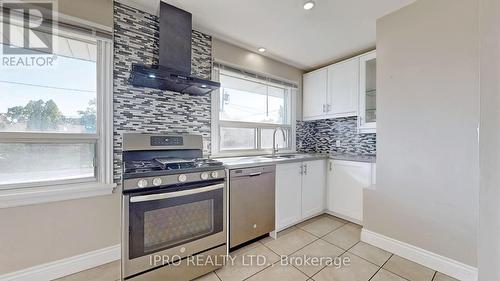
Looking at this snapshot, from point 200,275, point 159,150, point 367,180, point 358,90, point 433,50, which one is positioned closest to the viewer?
point 200,275

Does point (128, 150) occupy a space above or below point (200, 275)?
above

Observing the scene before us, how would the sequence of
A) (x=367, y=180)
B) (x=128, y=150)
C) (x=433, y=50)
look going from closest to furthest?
(x=433, y=50) < (x=128, y=150) < (x=367, y=180)

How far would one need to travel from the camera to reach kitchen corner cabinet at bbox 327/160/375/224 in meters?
2.43

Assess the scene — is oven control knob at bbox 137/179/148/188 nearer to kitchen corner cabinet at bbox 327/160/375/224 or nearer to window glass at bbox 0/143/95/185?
window glass at bbox 0/143/95/185

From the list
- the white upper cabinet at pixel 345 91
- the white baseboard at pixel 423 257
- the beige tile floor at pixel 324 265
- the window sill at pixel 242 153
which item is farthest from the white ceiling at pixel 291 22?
the beige tile floor at pixel 324 265

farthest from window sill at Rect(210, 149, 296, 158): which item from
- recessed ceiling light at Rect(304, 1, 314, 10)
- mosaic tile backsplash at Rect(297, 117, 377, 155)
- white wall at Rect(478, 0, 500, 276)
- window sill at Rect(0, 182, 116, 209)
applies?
white wall at Rect(478, 0, 500, 276)

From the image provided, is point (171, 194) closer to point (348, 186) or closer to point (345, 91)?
point (348, 186)

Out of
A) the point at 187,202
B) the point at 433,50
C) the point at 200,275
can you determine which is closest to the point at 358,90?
the point at 433,50

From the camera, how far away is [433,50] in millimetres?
1735

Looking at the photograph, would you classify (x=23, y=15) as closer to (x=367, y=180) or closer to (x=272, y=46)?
(x=272, y=46)

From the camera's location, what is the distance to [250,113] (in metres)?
2.96

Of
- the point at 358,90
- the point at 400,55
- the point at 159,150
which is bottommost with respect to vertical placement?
the point at 159,150

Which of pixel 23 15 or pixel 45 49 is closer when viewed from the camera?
pixel 23 15

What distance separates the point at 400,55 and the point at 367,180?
142 centimetres
